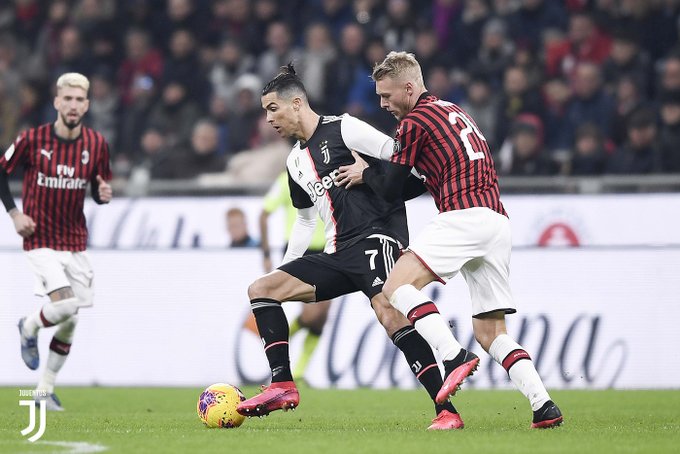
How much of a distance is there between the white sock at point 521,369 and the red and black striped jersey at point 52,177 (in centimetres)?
422

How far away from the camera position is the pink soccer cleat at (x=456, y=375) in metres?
6.57

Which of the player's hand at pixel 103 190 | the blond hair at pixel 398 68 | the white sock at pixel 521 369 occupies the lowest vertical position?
the white sock at pixel 521 369

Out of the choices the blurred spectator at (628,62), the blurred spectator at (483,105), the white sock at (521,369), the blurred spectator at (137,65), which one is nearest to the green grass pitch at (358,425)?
the white sock at (521,369)

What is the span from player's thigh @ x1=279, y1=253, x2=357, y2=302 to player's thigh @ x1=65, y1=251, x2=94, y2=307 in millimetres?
3002

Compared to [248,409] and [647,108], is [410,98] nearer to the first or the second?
[248,409]

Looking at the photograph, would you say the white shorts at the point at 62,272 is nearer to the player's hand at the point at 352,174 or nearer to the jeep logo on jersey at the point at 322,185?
the jeep logo on jersey at the point at 322,185

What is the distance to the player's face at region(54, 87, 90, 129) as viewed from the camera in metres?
9.63

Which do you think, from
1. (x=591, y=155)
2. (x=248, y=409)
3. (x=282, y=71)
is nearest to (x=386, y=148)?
(x=282, y=71)

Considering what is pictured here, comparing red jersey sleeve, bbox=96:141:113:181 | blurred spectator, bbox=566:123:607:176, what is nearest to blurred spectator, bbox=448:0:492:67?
blurred spectator, bbox=566:123:607:176

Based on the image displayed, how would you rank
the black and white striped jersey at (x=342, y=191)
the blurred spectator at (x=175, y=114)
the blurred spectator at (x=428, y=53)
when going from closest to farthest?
the black and white striped jersey at (x=342, y=191) < the blurred spectator at (x=428, y=53) < the blurred spectator at (x=175, y=114)

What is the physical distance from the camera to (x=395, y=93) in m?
7.32

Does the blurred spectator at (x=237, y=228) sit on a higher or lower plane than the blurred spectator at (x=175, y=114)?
lower

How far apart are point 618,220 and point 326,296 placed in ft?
18.0

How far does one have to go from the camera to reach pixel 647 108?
13320 mm
